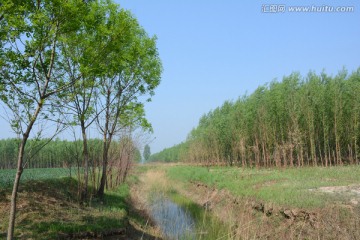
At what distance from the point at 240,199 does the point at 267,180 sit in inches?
136

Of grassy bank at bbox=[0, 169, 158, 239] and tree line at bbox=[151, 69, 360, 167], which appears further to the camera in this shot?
tree line at bbox=[151, 69, 360, 167]

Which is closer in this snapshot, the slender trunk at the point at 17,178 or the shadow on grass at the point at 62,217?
the slender trunk at the point at 17,178

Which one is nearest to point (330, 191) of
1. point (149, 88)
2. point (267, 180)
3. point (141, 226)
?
point (267, 180)

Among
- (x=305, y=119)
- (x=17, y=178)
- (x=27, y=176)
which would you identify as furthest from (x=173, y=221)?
(x=305, y=119)

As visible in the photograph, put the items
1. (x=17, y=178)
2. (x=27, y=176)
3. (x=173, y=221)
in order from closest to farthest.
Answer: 1. (x=17, y=178)
2. (x=173, y=221)
3. (x=27, y=176)

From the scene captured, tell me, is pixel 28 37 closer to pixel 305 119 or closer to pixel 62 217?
pixel 62 217

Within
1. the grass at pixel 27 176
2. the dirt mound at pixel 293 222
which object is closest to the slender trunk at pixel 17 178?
the dirt mound at pixel 293 222

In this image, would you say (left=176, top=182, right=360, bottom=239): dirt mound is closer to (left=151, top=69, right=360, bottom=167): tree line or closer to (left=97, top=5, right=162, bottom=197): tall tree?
(left=97, top=5, right=162, bottom=197): tall tree

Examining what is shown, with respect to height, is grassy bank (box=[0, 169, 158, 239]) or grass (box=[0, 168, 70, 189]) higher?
grass (box=[0, 168, 70, 189])

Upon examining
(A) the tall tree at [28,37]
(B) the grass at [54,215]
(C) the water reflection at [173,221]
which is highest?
(A) the tall tree at [28,37]

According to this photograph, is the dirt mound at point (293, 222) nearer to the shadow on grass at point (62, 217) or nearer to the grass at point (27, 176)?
the shadow on grass at point (62, 217)

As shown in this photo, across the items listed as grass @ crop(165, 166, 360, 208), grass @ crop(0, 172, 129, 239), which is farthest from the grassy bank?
grass @ crop(165, 166, 360, 208)

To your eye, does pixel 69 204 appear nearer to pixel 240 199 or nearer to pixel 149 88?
pixel 149 88

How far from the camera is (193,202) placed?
75.4 ft
